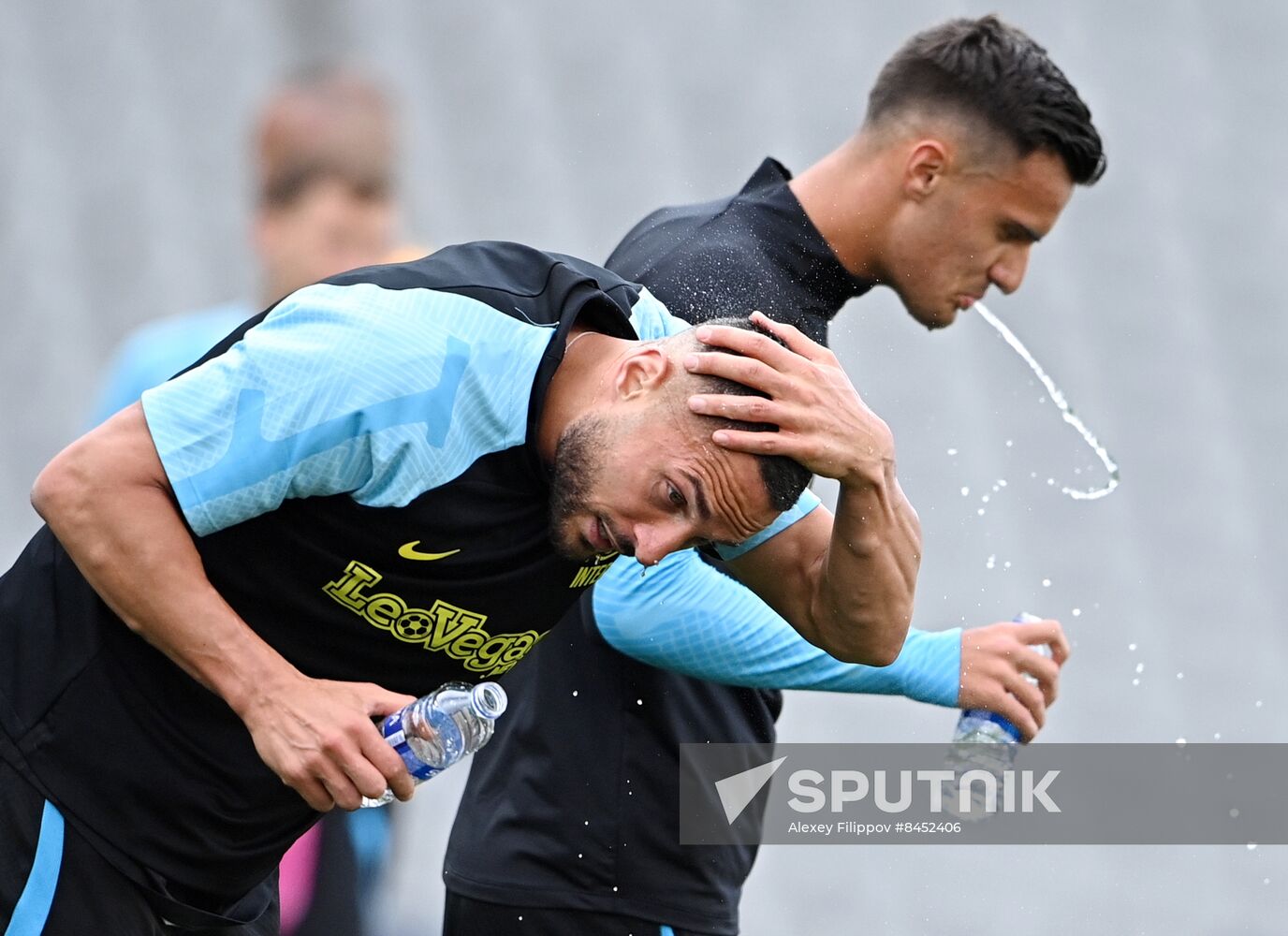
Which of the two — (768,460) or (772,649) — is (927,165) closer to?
(772,649)

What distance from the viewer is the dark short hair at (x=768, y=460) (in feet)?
8.76

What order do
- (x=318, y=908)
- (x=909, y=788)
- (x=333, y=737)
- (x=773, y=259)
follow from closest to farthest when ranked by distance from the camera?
(x=333, y=737) → (x=773, y=259) → (x=909, y=788) → (x=318, y=908)

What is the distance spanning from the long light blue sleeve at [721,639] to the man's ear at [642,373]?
71 centimetres

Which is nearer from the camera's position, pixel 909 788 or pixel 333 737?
pixel 333 737

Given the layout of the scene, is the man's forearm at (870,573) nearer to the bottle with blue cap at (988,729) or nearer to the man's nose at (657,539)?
the man's nose at (657,539)

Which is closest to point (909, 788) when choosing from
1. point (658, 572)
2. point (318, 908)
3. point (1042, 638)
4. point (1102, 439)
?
point (1042, 638)

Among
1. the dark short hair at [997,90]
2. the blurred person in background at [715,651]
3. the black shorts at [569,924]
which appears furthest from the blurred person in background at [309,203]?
the black shorts at [569,924]

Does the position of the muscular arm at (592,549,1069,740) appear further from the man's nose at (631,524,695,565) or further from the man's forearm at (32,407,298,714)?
the man's forearm at (32,407,298,714)

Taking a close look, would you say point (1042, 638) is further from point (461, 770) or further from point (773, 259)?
point (461, 770)

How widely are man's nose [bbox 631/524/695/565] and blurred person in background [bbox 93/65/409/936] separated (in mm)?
1337

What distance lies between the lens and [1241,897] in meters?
6.34

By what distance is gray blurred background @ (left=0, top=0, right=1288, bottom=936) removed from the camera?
5906 millimetres

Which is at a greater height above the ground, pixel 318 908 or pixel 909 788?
pixel 909 788

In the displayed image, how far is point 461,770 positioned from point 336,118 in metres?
2.39
